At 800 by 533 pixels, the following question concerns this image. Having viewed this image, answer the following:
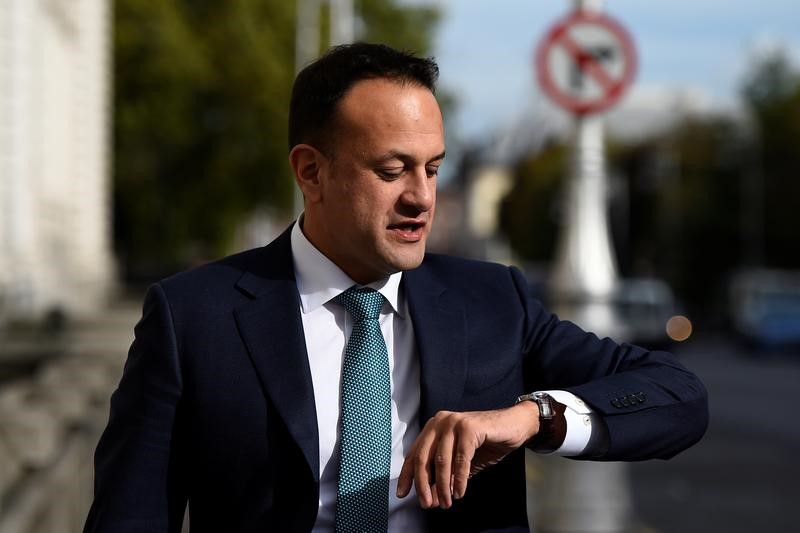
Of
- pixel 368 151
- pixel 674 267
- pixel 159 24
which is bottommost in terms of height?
pixel 674 267

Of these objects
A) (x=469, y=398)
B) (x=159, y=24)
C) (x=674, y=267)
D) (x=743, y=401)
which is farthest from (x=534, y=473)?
(x=674, y=267)

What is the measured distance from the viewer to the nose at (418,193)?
2.71m

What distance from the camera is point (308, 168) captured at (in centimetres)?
288

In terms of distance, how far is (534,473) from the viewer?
14938mm

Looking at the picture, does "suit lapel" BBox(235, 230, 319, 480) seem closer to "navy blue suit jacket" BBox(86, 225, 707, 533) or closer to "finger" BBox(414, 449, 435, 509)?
"navy blue suit jacket" BBox(86, 225, 707, 533)

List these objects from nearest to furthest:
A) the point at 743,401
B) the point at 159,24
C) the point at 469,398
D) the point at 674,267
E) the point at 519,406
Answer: the point at 519,406
the point at 469,398
the point at 743,401
the point at 159,24
the point at 674,267

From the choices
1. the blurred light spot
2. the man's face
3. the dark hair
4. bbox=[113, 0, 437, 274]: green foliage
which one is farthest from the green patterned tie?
bbox=[113, 0, 437, 274]: green foliage

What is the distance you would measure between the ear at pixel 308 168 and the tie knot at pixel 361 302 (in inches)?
7.0

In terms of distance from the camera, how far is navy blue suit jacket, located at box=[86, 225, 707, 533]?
2.70 metres

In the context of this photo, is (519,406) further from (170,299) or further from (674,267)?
(674,267)

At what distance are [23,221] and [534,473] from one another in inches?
493

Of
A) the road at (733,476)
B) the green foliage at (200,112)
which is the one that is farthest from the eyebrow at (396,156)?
the green foliage at (200,112)

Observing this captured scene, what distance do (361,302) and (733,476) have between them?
12181 millimetres

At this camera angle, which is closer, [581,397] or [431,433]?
[431,433]
